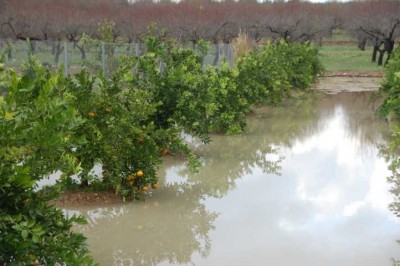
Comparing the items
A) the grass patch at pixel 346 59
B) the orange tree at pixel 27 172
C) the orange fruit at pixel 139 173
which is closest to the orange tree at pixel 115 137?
the orange fruit at pixel 139 173

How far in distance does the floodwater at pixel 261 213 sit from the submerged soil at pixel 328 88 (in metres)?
0.25

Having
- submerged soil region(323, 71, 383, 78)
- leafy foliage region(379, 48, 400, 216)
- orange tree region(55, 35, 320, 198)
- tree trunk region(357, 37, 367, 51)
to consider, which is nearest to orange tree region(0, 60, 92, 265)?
orange tree region(55, 35, 320, 198)

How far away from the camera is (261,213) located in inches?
324

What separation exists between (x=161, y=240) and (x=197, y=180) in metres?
3.06

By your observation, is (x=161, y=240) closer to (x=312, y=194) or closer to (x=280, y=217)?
(x=280, y=217)

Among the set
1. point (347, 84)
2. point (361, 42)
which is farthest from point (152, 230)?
point (361, 42)

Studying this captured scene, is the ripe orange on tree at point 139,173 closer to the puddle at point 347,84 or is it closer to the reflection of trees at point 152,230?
the reflection of trees at point 152,230

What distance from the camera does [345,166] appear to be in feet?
37.3

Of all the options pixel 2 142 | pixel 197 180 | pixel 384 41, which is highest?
pixel 2 142

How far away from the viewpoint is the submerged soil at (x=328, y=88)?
8258 mm

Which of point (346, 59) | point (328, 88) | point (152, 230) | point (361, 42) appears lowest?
point (346, 59)

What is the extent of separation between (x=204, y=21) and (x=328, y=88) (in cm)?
2375

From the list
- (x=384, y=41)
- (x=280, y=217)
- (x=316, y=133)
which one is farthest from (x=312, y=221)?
(x=384, y=41)

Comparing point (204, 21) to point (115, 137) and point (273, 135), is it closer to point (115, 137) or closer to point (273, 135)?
point (273, 135)
